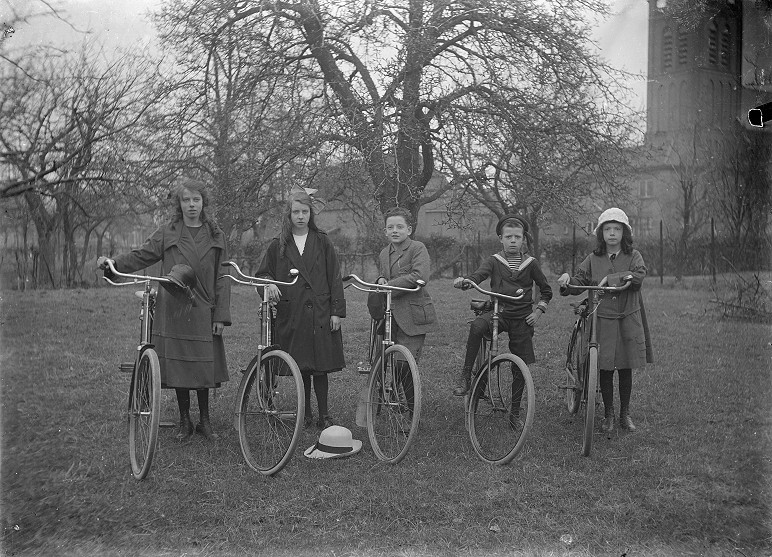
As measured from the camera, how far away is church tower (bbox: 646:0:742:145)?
4426 millimetres

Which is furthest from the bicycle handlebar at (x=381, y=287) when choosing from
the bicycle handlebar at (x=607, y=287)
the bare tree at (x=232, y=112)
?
the bare tree at (x=232, y=112)

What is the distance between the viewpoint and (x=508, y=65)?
7.10 m

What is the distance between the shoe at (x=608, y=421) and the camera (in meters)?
5.27

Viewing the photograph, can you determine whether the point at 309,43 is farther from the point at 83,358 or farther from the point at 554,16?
the point at 83,358

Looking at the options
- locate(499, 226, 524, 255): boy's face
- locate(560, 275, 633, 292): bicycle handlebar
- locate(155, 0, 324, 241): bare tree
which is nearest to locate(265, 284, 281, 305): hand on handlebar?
locate(499, 226, 524, 255): boy's face

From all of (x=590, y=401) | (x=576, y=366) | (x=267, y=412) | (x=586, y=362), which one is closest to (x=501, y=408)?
(x=590, y=401)

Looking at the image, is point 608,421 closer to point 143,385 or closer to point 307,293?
point 307,293

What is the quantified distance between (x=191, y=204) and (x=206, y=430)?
1.63 meters

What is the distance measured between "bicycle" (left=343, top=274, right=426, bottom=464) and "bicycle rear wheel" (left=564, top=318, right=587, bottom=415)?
4.66ft

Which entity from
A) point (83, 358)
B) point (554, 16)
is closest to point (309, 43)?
point (554, 16)

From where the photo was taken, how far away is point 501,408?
4688 millimetres

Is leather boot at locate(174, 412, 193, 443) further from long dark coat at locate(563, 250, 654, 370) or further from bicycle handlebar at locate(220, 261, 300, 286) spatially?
long dark coat at locate(563, 250, 654, 370)

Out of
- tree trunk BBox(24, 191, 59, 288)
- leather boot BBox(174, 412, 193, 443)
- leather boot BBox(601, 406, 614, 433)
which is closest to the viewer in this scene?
leather boot BBox(174, 412, 193, 443)

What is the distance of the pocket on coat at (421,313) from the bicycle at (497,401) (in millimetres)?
341
